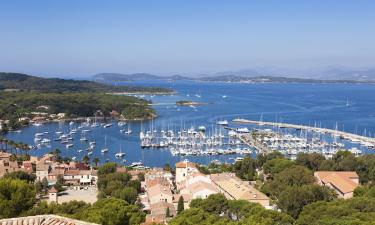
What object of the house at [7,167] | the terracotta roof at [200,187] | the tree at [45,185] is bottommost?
the tree at [45,185]

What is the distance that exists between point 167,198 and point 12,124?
92.1ft

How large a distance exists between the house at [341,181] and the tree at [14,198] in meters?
9.94

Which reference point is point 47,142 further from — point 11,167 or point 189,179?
point 189,179

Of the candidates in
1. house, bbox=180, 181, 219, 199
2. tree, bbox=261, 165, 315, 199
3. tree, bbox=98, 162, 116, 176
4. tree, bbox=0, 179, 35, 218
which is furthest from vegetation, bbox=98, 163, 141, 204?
tree, bbox=0, 179, 35, 218

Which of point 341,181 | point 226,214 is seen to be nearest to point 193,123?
point 341,181

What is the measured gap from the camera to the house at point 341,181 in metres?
15.6

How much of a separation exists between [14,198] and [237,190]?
24.5 ft

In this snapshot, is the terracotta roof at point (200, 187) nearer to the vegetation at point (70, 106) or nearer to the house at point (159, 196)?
the house at point (159, 196)

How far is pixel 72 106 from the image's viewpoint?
48.1 meters

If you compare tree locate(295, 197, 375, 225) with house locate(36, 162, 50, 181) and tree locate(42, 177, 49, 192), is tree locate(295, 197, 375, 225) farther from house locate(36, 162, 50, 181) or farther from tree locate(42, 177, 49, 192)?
house locate(36, 162, 50, 181)

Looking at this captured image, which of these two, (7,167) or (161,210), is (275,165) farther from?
(7,167)

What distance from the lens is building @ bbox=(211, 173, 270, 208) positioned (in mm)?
14188

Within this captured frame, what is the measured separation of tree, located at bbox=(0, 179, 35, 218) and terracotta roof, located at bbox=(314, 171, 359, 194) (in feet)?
32.8

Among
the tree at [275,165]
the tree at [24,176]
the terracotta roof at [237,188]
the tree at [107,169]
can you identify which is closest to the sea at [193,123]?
the tree at [107,169]
